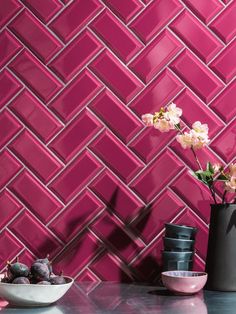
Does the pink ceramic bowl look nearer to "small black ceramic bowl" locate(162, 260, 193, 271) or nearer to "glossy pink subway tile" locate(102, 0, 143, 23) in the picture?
"small black ceramic bowl" locate(162, 260, 193, 271)

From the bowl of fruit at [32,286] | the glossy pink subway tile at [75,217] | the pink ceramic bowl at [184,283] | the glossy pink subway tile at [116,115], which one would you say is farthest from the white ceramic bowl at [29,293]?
the glossy pink subway tile at [116,115]

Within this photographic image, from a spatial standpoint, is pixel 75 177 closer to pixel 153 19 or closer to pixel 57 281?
pixel 57 281

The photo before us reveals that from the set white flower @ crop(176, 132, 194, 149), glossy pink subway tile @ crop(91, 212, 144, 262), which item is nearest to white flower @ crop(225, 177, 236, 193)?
white flower @ crop(176, 132, 194, 149)

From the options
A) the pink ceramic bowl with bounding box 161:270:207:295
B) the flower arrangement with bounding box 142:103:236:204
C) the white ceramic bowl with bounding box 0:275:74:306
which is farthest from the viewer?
the flower arrangement with bounding box 142:103:236:204

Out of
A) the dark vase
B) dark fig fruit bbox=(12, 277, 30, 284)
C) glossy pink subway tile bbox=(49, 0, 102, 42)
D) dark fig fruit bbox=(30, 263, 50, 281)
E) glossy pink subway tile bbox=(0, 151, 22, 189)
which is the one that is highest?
glossy pink subway tile bbox=(49, 0, 102, 42)

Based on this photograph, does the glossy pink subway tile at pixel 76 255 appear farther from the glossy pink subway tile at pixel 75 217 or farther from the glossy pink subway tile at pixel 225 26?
the glossy pink subway tile at pixel 225 26

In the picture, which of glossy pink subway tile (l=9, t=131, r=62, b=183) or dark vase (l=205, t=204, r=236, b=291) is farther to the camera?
glossy pink subway tile (l=9, t=131, r=62, b=183)

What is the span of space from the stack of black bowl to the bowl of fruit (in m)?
0.38

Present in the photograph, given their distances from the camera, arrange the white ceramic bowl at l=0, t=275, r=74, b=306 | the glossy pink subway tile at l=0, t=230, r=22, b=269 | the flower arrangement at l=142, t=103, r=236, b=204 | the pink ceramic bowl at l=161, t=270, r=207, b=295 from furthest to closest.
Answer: the glossy pink subway tile at l=0, t=230, r=22, b=269, the flower arrangement at l=142, t=103, r=236, b=204, the pink ceramic bowl at l=161, t=270, r=207, b=295, the white ceramic bowl at l=0, t=275, r=74, b=306

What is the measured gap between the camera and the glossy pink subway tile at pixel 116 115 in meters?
2.05

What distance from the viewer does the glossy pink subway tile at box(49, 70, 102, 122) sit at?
2.06 m

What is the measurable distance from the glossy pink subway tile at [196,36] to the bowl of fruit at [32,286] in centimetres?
95

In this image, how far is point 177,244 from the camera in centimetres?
186

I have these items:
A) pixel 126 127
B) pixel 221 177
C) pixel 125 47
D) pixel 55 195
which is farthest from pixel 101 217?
pixel 125 47
